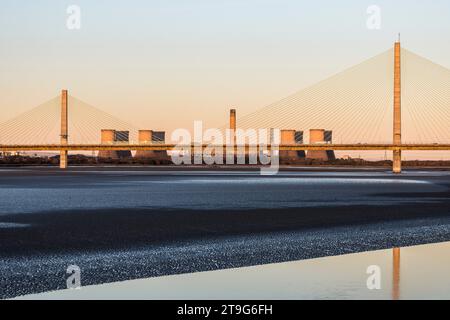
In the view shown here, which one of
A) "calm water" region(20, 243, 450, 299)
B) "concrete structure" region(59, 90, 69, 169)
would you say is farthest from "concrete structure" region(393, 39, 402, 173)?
"calm water" region(20, 243, 450, 299)

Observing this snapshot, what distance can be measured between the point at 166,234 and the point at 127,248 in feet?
7.74

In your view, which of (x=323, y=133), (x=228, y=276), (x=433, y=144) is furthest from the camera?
(x=323, y=133)

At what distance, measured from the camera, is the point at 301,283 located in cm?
1005

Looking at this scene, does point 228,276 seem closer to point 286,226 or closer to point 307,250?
point 307,250

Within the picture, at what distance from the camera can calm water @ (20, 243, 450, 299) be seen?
9.22m

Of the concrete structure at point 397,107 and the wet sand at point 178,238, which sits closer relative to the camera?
the wet sand at point 178,238

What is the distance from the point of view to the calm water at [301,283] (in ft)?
30.2

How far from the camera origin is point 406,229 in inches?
689
